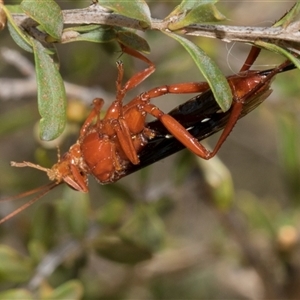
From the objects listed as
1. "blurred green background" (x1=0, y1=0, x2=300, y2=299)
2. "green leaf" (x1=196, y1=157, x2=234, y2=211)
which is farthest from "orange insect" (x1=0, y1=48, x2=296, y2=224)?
"green leaf" (x1=196, y1=157, x2=234, y2=211)

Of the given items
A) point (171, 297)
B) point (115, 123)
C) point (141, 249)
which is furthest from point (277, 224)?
point (115, 123)

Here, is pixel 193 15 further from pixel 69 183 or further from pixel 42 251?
pixel 42 251

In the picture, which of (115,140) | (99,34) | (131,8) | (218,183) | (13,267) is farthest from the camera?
(218,183)

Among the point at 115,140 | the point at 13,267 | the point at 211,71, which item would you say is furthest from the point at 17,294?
the point at 211,71

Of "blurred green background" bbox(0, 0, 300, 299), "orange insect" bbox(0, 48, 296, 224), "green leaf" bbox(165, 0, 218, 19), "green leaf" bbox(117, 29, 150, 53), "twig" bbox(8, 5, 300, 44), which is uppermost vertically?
"green leaf" bbox(165, 0, 218, 19)

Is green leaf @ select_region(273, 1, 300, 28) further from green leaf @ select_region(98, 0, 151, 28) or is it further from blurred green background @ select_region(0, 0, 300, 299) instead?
blurred green background @ select_region(0, 0, 300, 299)

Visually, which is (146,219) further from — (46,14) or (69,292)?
(46,14)
